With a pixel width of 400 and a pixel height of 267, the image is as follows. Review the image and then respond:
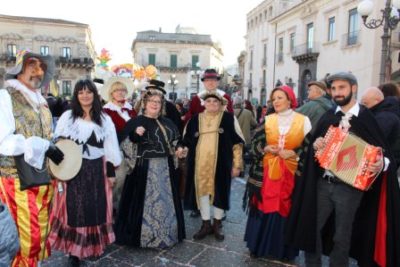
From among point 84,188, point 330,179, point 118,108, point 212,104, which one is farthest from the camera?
point 118,108

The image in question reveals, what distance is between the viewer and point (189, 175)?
4.31 metres

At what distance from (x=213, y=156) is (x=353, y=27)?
19.6 meters

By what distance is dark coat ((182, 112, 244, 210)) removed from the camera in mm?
4191

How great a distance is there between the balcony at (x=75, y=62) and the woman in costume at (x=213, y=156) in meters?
40.9

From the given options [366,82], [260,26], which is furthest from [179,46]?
[366,82]

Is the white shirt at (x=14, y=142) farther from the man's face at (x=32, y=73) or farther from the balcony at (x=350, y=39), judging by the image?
the balcony at (x=350, y=39)

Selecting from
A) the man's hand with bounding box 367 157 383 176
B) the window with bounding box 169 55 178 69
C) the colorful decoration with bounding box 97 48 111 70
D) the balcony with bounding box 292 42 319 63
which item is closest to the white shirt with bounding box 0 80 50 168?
the man's hand with bounding box 367 157 383 176

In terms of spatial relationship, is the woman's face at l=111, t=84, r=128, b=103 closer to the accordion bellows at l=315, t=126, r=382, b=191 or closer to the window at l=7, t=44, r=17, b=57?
the accordion bellows at l=315, t=126, r=382, b=191

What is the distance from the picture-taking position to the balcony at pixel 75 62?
41594 mm

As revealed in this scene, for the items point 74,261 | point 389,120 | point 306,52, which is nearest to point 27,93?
point 74,261

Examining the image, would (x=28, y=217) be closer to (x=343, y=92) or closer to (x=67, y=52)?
(x=343, y=92)

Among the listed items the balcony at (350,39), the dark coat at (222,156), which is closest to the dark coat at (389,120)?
the dark coat at (222,156)

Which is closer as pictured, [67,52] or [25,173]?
[25,173]

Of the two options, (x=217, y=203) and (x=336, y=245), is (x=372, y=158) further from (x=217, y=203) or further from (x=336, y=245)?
(x=217, y=203)
